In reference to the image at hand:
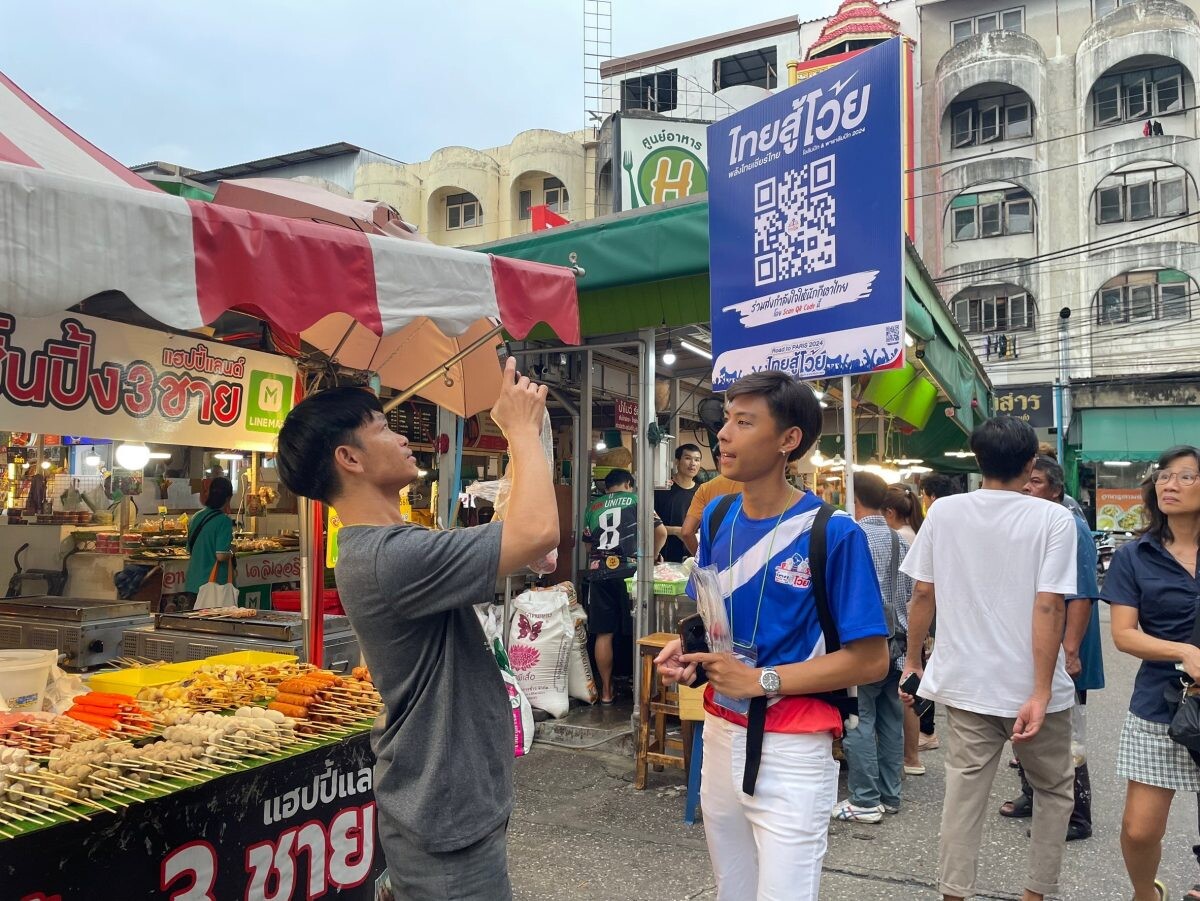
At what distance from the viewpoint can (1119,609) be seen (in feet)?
10.5

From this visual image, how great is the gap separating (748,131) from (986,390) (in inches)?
406

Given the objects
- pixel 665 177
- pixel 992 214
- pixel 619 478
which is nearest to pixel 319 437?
pixel 619 478

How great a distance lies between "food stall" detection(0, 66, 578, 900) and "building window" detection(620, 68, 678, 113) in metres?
28.8

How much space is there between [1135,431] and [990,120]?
1147 cm

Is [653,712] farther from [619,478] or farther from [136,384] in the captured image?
[136,384]

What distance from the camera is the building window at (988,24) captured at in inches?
1087

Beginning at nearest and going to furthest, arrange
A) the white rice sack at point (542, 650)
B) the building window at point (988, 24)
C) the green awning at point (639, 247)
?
1. the green awning at point (639, 247)
2. the white rice sack at point (542, 650)
3. the building window at point (988, 24)

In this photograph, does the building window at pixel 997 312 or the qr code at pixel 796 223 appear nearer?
the qr code at pixel 796 223

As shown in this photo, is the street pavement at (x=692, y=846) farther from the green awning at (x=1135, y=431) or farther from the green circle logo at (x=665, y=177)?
the green awning at (x=1135, y=431)

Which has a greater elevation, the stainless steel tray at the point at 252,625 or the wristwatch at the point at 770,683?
the wristwatch at the point at 770,683

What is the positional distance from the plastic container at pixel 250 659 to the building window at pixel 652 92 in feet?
96.7

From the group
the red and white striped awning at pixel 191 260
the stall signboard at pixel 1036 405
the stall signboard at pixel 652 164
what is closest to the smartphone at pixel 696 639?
the red and white striped awning at pixel 191 260

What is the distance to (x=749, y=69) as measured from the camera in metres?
31.1

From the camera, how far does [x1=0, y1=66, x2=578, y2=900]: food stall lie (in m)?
2.38
